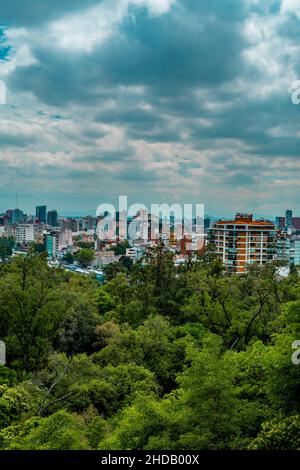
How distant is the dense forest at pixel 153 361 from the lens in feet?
22.9

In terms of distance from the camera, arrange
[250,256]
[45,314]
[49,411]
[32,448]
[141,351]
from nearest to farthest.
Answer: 1. [32,448]
2. [49,411]
3. [141,351]
4. [45,314]
5. [250,256]

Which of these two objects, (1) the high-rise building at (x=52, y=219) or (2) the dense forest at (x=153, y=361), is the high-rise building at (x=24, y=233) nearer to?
(1) the high-rise building at (x=52, y=219)

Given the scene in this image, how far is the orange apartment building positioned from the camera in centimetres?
4800

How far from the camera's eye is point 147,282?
19.4m

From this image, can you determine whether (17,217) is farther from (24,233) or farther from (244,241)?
(244,241)

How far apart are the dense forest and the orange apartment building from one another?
993 inches

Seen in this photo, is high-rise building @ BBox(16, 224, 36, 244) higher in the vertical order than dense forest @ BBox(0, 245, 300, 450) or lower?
higher

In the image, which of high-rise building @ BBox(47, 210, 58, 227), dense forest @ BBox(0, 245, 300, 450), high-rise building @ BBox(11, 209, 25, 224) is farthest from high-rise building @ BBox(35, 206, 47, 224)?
dense forest @ BBox(0, 245, 300, 450)

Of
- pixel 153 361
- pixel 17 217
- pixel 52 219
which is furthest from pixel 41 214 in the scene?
pixel 153 361

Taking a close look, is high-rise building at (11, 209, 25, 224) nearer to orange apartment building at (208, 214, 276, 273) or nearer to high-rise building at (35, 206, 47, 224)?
high-rise building at (35, 206, 47, 224)

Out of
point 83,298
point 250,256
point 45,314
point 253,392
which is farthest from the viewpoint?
point 250,256
